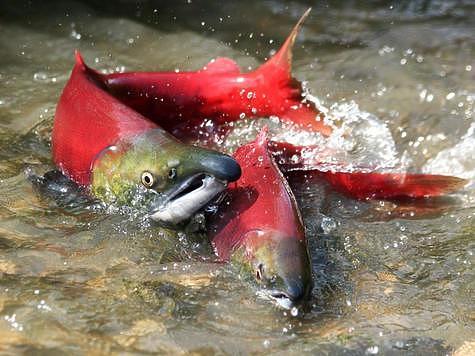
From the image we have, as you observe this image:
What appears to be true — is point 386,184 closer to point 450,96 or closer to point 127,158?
point 127,158

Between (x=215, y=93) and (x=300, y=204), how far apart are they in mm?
895

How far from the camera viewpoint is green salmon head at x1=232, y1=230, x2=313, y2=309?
3.07 metres

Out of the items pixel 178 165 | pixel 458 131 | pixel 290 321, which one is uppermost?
pixel 178 165

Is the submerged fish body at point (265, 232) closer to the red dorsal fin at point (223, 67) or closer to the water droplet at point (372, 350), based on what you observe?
the water droplet at point (372, 350)

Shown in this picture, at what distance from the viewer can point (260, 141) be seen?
158 inches

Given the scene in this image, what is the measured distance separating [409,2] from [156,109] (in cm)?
280

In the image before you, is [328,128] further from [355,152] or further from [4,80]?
[4,80]

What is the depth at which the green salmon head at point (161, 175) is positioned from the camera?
348cm

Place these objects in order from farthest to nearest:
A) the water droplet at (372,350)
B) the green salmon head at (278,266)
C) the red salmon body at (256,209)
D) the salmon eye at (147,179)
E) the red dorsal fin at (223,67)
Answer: the red dorsal fin at (223,67) < the salmon eye at (147,179) < the red salmon body at (256,209) < the green salmon head at (278,266) < the water droplet at (372,350)

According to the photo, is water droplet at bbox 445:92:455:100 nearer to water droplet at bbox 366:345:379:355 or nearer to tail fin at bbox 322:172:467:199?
tail fin at bbox 322:172:467:199

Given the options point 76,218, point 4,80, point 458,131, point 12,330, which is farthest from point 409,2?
point 12,330

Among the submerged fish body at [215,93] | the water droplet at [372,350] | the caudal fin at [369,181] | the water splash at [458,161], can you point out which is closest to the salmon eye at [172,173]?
the caudal fin at [369,181]

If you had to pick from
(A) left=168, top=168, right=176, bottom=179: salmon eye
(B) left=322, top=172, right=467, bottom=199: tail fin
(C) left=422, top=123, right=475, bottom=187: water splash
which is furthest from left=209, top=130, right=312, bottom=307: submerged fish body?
(C) left=422, top=123, right=475, bottom=187: water splash

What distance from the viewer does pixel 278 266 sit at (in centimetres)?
312
